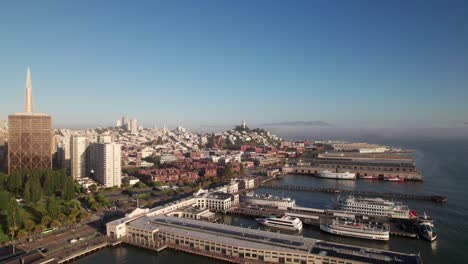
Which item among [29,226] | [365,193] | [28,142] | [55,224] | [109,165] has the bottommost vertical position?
[365,193]

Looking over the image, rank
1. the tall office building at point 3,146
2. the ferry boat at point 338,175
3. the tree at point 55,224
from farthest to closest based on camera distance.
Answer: the tall office building at point 3,146, the ferry boat at point 338,175, the tree at point 55,224

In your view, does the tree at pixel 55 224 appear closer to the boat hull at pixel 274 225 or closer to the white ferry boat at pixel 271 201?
the boat hull at pixel 274 225

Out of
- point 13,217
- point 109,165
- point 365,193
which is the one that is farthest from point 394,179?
point 13,217

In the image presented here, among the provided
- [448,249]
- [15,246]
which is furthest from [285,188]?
[15,246]

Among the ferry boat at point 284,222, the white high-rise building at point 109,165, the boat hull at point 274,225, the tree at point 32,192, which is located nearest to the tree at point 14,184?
the tree at point 32,192

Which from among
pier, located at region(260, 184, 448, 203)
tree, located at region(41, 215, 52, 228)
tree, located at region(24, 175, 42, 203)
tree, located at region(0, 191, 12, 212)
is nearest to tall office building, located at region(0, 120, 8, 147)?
tree, located at region(24, 175, 42, 203)

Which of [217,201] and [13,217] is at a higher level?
[13,217]

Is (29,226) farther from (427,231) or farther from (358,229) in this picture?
(427,231)
